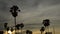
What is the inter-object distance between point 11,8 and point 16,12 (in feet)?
9.20

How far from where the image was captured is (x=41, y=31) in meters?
142

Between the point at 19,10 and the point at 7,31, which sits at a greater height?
the point at 19,10

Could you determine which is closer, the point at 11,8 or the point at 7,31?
the point at 11,8

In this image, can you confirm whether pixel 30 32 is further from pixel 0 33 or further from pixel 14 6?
pixel 14 6

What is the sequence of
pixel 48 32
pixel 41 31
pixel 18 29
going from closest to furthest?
pixel 18 29 → pixel 48 32 → pixel 41 31


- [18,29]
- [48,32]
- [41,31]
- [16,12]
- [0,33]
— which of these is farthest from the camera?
[41,31]

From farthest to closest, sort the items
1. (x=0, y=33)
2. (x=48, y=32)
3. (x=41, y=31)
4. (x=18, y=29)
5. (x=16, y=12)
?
(x=41, y=31) < (x=48, y=32) < (x=18, y=29) < (x=0, y=33) < (x=16, y=12)

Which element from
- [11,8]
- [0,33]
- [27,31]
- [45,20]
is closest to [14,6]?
[11,8]

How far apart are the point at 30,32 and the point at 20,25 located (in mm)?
22295

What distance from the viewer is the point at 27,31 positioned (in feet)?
471

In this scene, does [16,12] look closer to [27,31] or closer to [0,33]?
[0,33]

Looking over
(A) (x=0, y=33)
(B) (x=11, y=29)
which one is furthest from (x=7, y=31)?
(A) (x=0, y=33)

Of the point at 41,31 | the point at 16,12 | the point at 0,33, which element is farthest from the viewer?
the point at 41,31

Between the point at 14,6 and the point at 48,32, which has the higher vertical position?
the point at 14,6
